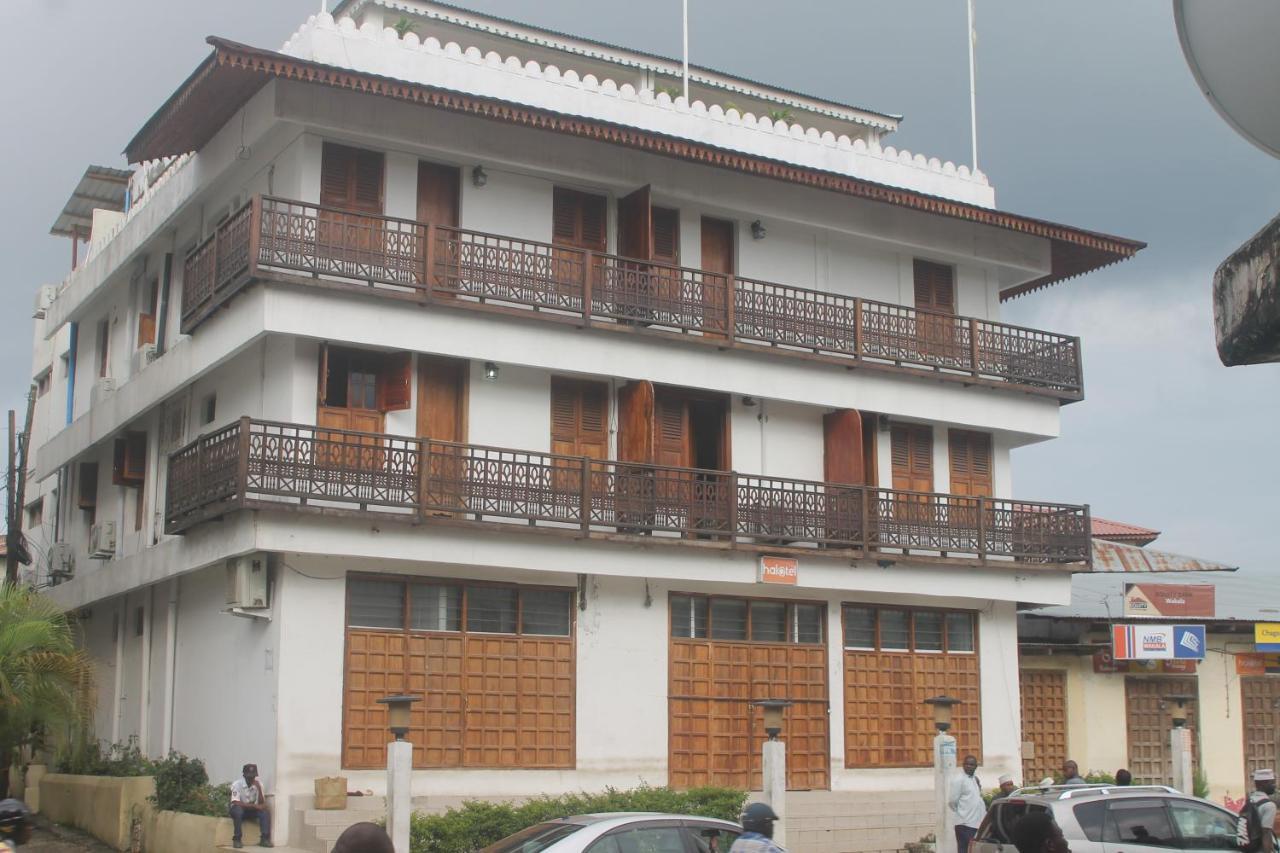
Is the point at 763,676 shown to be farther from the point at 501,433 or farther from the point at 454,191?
the point at 454,191

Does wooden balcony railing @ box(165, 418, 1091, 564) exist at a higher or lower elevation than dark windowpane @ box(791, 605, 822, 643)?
higher

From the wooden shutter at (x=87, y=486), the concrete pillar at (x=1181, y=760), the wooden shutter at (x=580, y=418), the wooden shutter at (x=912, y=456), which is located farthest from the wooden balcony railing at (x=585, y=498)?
the wooden shutter at (x=87, y=486)

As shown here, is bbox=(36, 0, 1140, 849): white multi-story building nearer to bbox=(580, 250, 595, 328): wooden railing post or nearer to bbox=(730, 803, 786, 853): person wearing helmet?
bbox=(580, 250, 595, 328): wooden railing post

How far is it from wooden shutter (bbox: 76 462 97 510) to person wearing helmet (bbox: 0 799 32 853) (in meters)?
23.6

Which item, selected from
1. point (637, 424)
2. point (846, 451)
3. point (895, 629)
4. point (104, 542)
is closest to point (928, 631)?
point (895, 629)

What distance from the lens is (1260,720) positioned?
32.1 m

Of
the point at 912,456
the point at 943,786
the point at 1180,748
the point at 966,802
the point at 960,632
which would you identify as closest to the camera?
the point at 966,802

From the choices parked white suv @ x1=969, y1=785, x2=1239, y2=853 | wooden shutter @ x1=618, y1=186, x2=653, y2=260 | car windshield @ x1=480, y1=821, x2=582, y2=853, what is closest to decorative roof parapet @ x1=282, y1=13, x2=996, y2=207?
wooden shutter @ x1=618, y1=186, x2=653, y2=260

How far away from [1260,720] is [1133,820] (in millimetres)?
18047

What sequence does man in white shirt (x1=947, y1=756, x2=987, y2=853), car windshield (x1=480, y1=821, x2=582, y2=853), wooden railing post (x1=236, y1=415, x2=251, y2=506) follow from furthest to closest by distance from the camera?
wooden railing post (x1=236, y1=415, x2=251, y2=506)
man in white shirt (x1=947, y1=756, x2=987, y2=853)
car windshield (x1=480, y1=821, x2=582, y2=853)

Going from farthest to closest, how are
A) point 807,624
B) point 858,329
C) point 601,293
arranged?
point 858,329
point 807,624
point 601,293

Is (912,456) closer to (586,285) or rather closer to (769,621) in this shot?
(769,621)

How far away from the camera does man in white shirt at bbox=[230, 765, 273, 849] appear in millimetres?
20094

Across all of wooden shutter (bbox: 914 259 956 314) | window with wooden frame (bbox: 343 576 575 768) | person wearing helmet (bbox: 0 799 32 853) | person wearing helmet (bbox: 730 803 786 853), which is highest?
wooden shutter (bbox: 914 259 956 314)
